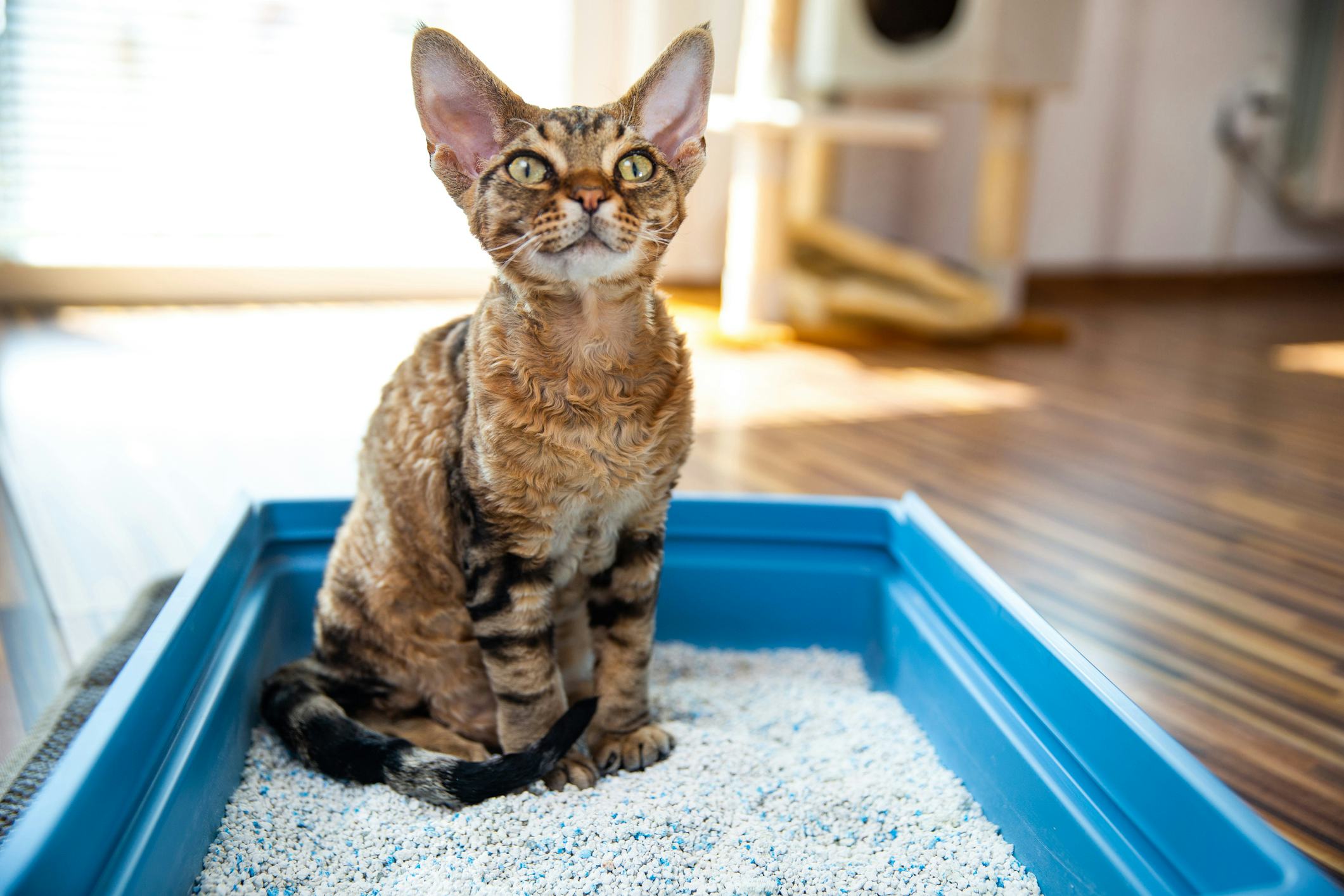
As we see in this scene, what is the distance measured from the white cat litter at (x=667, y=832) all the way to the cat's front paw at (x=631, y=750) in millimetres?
11

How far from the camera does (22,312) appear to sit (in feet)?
10.3

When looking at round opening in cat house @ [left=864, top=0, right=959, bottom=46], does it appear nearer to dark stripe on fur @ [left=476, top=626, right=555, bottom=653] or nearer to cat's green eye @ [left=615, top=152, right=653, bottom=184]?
cat's green eye @ [left=615, top=152, right=653, bottom=184]

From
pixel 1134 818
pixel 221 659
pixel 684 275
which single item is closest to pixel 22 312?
pixel 684 275

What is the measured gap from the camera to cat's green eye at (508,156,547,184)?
85 centimetres

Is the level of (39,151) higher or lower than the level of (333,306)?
higher

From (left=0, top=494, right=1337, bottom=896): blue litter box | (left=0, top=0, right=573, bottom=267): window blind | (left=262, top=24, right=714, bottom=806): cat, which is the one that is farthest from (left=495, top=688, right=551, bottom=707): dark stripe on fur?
(left=0, top=0, right=573, bottom=267): window blind

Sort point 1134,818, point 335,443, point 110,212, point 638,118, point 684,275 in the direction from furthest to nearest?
1. point 684,275
2. point 110,212
3. point 335,443
4. point 638,118
5. point 1134,818

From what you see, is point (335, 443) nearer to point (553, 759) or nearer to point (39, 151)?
point (553, 759)

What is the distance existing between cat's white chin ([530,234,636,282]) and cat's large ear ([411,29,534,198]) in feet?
0.38

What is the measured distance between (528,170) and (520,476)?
255 millimetres

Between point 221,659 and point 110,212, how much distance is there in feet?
9.39

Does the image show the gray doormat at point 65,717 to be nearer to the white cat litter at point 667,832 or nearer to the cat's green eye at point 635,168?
the white cat litter at point 667,832

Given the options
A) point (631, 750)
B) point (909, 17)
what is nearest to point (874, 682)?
point (631, 750)

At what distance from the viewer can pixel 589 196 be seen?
2.69ft
